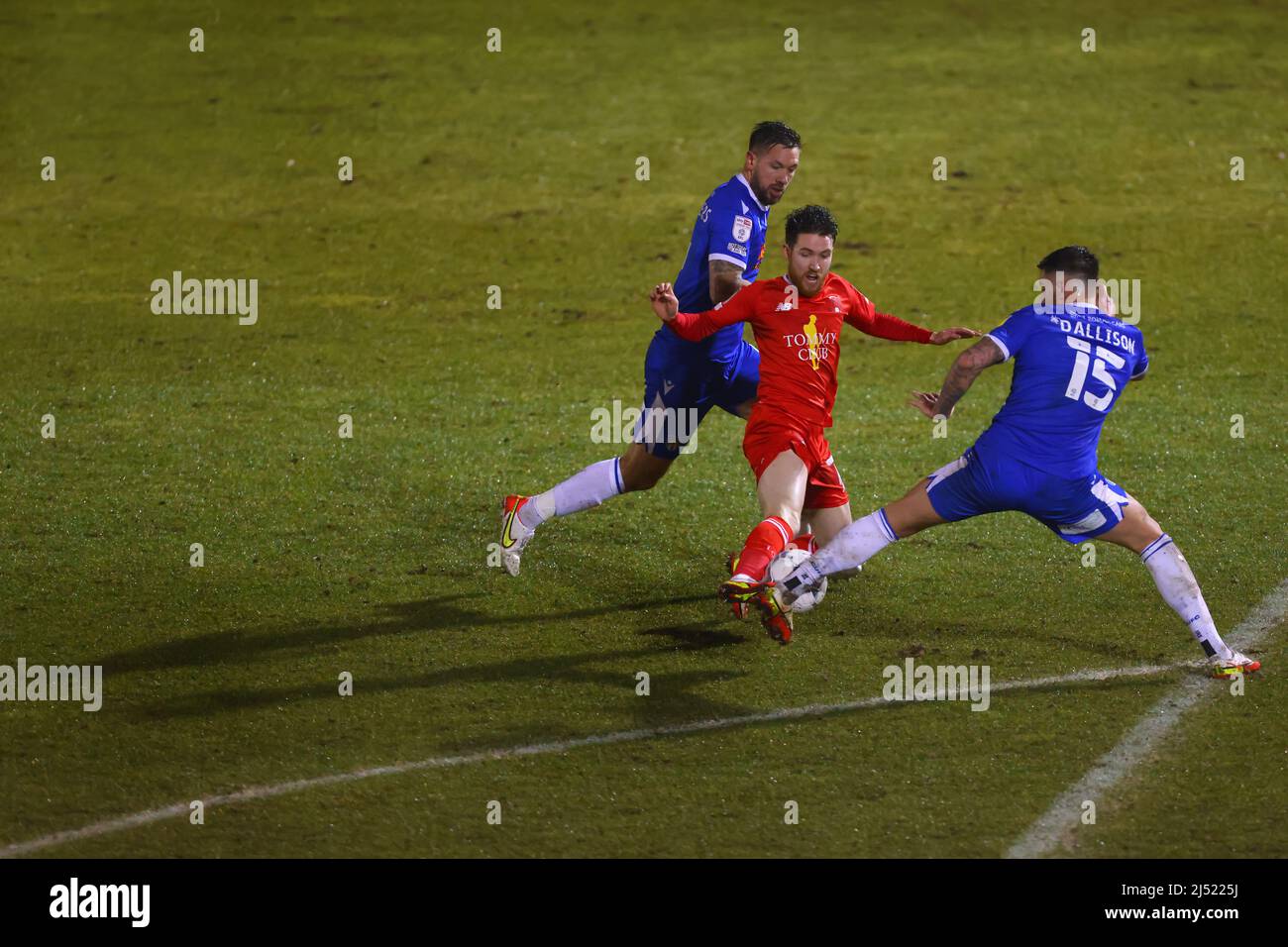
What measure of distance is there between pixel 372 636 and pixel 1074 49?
13897mm

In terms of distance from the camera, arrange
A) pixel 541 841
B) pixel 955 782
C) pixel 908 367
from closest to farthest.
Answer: pixel 541 841 → pixel 955 782 → pixel 908 367

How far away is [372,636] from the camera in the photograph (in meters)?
7.72

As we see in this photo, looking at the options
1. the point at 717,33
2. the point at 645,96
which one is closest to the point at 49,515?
the point at 645,96

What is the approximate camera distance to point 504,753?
652cm

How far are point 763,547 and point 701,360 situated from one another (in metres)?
1.41

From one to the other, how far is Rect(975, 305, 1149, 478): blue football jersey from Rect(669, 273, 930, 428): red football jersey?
968 millimetres

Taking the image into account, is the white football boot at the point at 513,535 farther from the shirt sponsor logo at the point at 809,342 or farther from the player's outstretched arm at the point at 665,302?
the shirt sponsor logo at the point at 809,342

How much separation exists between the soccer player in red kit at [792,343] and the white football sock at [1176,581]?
135 centimetres

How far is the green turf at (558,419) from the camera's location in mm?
6312

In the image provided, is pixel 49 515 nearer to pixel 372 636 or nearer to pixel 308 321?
pixel 372 636

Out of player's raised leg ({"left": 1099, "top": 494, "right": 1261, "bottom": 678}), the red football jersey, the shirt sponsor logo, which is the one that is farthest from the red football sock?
player's raised leg ({"left": 1099, "top": 494, "right": 1261, "bottom": 678})

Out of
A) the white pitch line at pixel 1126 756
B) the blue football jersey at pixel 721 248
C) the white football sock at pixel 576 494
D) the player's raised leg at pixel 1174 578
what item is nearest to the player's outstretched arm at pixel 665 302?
the blue football jersey at pixel 721 248

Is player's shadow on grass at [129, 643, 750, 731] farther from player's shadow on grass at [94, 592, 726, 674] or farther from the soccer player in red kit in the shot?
the soccer player in red kit

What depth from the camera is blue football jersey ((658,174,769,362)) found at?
782 centimetres
